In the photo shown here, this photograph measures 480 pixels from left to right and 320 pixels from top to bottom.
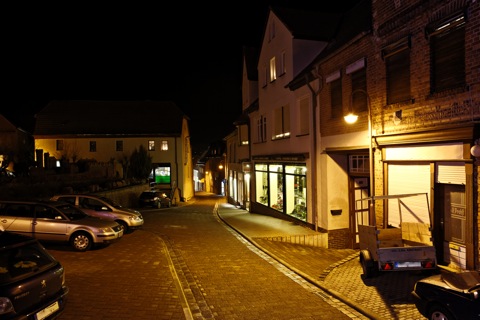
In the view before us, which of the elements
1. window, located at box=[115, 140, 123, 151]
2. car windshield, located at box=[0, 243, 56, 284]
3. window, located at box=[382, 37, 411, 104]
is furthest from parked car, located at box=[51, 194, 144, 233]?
window, located at box=[115, 140, 123, 151]

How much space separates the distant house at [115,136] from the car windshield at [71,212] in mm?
27726

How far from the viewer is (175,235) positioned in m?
16.5

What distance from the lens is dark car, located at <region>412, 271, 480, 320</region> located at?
5.72 m

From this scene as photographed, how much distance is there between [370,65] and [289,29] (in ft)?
23.2

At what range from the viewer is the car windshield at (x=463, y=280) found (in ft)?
20.1

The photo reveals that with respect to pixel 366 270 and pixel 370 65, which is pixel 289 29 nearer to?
pixel 370 65

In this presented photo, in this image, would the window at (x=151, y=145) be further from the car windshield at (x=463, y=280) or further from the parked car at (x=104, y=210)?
the car windshield at (x=463, y=280)

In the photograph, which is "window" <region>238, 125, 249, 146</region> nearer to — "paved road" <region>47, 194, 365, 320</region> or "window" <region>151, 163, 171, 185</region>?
"paved road" <region>47, 194, 365, 320</region>

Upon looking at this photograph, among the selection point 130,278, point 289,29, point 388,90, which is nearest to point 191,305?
point 130,278

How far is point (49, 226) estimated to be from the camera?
40.4ft

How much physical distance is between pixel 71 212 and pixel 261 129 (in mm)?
12628

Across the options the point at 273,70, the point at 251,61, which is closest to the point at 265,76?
the point at 273,70

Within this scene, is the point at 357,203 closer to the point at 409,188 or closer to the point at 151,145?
the point at 409,188

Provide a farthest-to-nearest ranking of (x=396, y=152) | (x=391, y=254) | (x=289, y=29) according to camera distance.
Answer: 1. (x=289, y=29)
2. (x=396, y=152)
3. (x=391, y=254)
